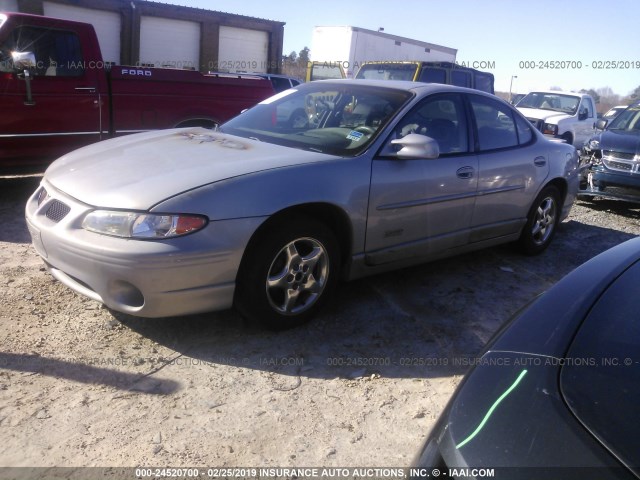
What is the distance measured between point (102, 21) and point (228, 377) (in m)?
23.8

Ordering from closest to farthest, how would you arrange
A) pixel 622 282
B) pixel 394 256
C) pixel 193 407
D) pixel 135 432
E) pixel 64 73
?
pixel 622 282, pixel 135 432, pixel 193 407, pixel 394 256, pixel 64 73

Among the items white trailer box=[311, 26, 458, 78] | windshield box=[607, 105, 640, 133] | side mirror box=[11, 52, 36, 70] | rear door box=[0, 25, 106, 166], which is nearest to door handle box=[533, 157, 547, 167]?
windshield box=[607, 105, 640, 133]

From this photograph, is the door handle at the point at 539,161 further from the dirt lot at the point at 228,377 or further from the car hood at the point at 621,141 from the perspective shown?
the car hood at the point at 621,141

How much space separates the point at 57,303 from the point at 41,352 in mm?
651

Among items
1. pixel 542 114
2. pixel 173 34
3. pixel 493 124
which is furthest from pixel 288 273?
pixel 173 34

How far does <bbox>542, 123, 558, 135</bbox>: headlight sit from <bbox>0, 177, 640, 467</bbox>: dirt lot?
9766 millimetres

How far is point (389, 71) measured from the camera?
1266 centimetres

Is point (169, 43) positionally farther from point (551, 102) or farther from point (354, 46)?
point (551, 102)

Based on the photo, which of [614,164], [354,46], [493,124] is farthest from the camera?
[354,46]

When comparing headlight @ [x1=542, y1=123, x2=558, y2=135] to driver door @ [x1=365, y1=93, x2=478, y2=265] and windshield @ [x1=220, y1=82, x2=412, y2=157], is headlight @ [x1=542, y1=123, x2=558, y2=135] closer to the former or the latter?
driver door @ [x1=365, y1=93, x2=478, y2=265]

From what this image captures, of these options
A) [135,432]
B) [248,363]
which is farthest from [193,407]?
[248,363]

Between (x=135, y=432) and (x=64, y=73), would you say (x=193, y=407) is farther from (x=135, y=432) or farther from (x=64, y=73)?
(x=64, y=73)

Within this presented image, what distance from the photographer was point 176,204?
9.57ft

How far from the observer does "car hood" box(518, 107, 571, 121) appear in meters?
13.1
